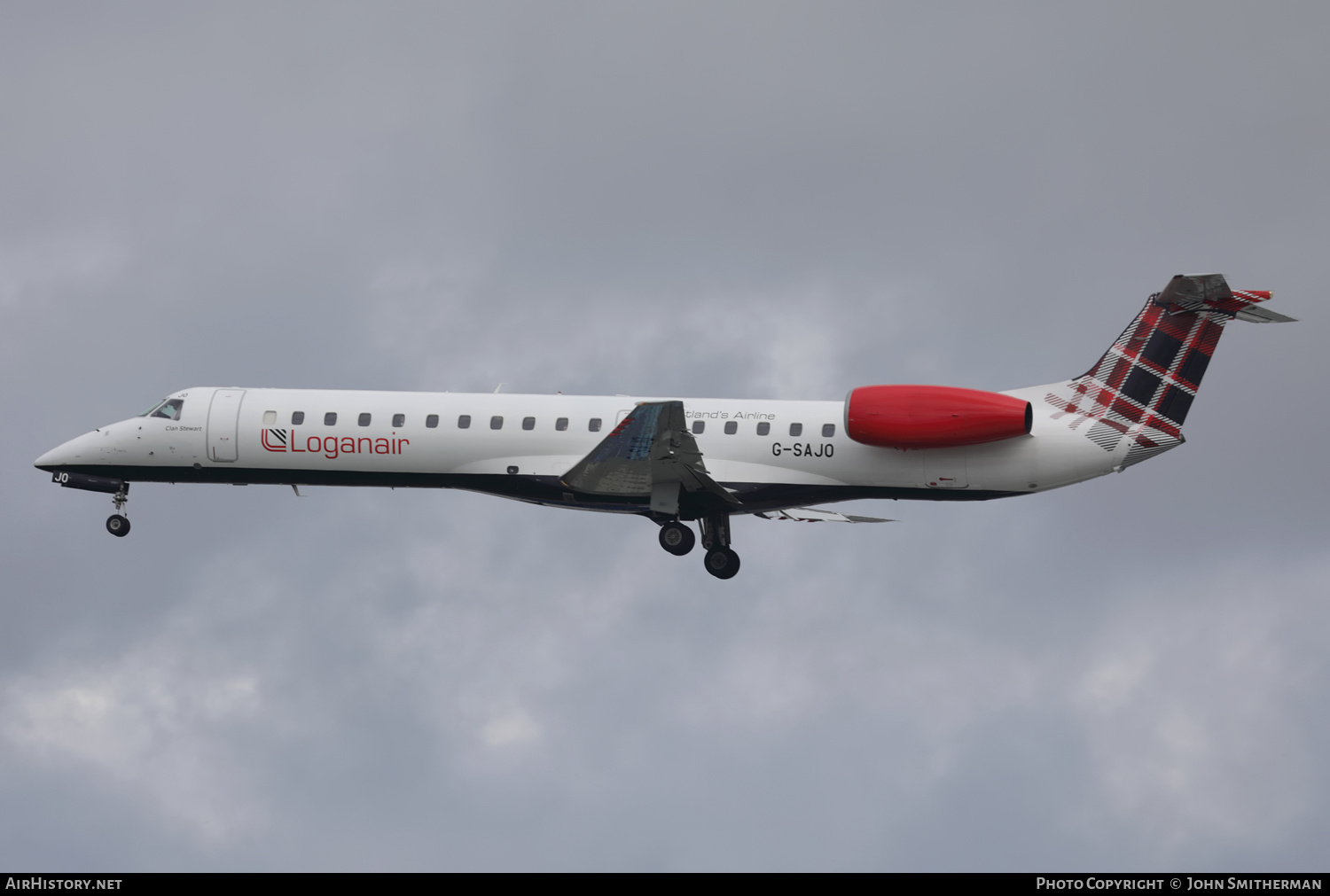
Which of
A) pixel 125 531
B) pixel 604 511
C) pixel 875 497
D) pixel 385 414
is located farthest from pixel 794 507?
pixel 125 531

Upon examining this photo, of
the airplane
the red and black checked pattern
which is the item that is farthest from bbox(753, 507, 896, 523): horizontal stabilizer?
the red and black checked pattern

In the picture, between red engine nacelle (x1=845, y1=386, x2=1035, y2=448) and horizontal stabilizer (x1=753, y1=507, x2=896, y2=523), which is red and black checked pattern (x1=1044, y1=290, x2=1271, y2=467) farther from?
horizontal stabilizer (x1=753, y1=507, x2=896, y2=523)

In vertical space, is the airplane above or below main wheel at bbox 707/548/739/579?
above

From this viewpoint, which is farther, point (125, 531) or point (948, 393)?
point (125, 531)

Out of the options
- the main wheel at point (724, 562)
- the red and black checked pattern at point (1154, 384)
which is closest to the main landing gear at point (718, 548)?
the main wheel at point (724, 562)

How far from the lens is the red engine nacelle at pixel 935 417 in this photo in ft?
111

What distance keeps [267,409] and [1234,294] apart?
845 inches

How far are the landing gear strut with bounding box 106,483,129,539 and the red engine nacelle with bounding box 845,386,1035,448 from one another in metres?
17.6

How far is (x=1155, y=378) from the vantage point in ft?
114

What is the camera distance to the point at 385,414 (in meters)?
36.6

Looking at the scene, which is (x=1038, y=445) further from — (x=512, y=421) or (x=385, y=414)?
(x=385, y=414)

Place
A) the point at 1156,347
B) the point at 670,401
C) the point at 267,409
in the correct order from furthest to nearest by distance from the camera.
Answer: the point at 267,409 < the point at 1156,347 < the point at 670,401

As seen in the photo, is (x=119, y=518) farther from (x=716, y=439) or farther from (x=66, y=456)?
(x=716, y=439)

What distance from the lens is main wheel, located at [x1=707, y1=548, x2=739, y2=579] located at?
3756 cm
